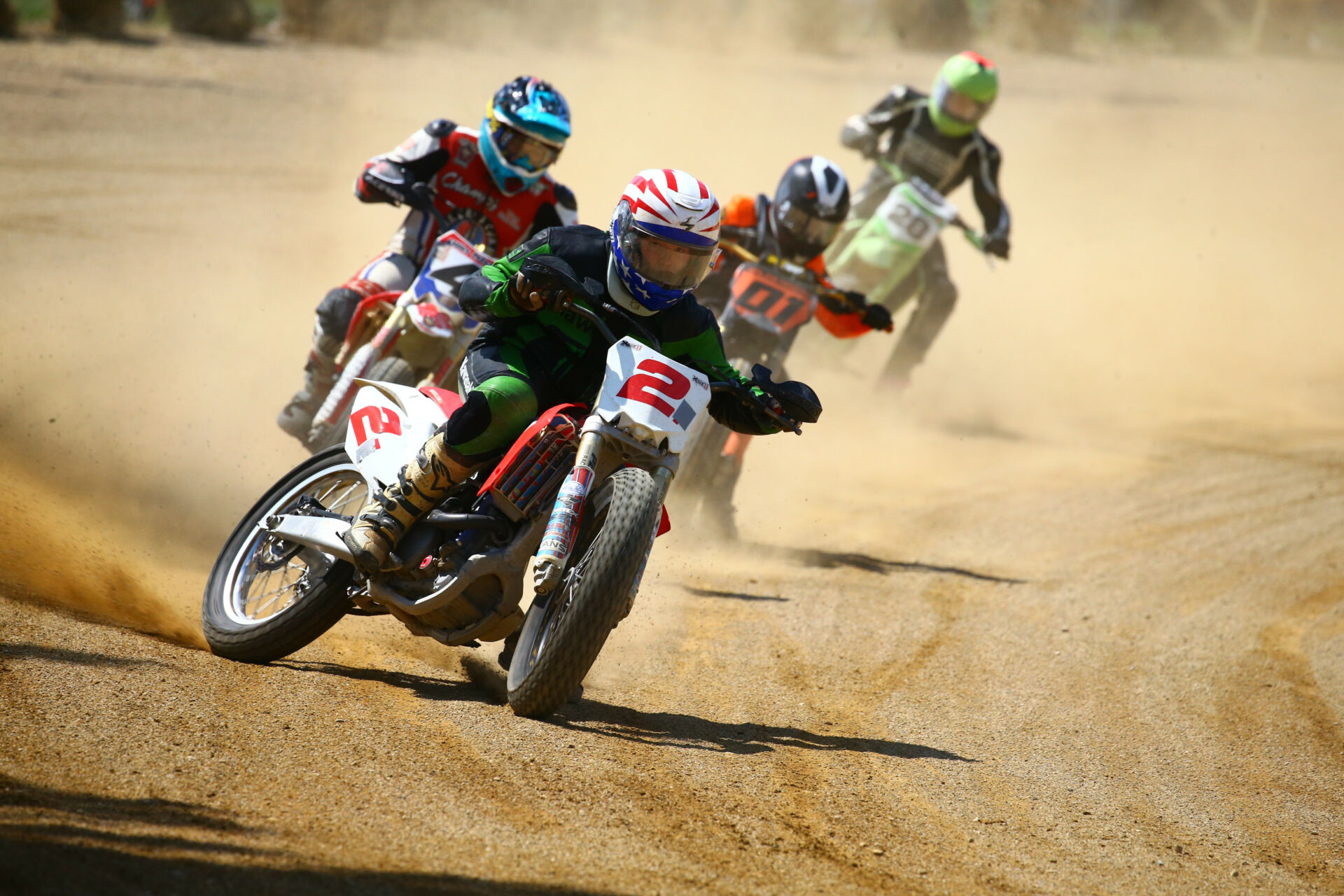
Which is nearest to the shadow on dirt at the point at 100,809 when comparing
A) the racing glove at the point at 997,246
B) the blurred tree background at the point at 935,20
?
the racing glove at the point at 997,246

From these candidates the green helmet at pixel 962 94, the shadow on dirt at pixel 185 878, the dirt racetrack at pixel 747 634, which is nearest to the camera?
the shadow on dirt at pixel 185 878

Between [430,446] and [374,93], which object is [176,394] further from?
[374,93]

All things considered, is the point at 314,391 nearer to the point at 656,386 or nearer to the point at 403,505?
the point at 403,505

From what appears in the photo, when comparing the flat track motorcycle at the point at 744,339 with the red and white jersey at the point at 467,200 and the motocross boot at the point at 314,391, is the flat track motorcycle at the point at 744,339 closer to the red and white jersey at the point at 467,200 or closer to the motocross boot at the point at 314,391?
the red and white jersey at the point at 467,200

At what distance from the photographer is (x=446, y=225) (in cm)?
738

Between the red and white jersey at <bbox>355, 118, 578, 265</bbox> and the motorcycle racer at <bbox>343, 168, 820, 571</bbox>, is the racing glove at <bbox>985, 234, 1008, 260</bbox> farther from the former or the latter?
the motorcycle racer at <bbox>343, 168, 820, 571</bbox>

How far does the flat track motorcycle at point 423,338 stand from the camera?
266 inches

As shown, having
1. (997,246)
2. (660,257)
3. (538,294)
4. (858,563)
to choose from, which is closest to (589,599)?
(538,294)

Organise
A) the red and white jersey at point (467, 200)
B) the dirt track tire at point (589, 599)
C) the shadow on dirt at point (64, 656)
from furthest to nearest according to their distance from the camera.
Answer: the red and white jersey at point (467, 200) → the shadow on dirt at point (64, 656) → the dirt track tire at point (589, 599)

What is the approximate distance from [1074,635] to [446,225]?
13.5 feet

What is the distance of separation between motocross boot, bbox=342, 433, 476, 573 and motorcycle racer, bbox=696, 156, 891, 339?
166 inches

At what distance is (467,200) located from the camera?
7.54 m

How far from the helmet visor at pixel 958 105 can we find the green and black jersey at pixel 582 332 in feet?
25.5

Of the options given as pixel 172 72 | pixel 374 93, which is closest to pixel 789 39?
pixel 374 93
